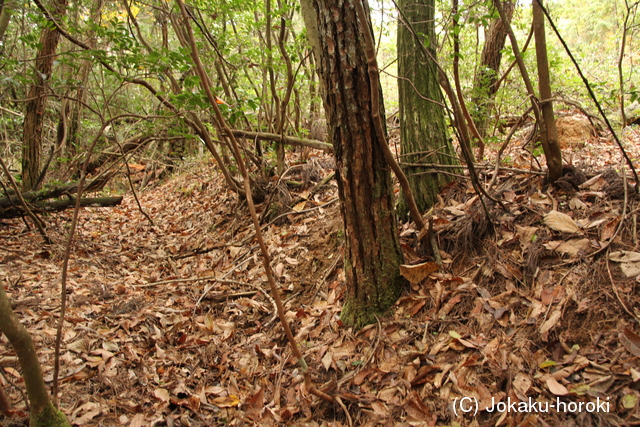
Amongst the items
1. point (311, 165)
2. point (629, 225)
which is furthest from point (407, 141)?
point (311, 165)

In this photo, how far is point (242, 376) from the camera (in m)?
2.70

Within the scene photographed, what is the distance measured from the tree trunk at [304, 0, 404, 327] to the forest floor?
0.62ft

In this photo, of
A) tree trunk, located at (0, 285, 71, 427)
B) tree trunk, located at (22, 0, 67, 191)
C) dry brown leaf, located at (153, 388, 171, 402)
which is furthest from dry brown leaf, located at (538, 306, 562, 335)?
tree trunk, located at (22, 0, 67, 191)

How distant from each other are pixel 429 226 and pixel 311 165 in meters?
3.00

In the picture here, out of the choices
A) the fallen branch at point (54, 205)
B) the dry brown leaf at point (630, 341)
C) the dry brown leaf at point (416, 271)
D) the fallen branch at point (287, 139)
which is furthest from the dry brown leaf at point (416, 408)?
the fallen branch at point (54, 205)

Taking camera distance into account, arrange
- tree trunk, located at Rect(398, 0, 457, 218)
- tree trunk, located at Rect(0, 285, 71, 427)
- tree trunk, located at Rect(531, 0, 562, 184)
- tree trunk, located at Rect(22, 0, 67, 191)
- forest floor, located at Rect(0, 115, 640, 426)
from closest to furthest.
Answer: tree trunk, located at Rect(0, 285, 71, 427), forest floor, located at Rect(0, 115, 640, 426), tree trunk, located at Rect(531, 0, 562, 184), tree trunk, located at Rect(398, 0, 457, 218), tree trunk, located at Rect(22, 0, 67, 191)

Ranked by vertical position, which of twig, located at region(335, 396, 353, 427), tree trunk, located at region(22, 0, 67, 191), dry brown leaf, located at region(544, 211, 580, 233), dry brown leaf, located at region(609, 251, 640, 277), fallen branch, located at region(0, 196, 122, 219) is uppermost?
tree trunk, located at region(22, 0, 67, 191)

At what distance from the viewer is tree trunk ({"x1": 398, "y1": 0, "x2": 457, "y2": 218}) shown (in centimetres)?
345

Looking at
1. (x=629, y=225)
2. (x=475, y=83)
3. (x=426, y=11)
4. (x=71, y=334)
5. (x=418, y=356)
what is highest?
(x=426, y=11)

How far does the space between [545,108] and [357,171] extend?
1.63 metres

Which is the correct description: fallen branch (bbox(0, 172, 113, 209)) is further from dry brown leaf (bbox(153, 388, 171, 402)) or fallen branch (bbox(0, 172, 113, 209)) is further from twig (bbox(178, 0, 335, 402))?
twig (bbox(178, 0, 335, 402))

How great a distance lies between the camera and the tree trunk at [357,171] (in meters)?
2.29

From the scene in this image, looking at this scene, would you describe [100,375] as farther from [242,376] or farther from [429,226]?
[429,226]

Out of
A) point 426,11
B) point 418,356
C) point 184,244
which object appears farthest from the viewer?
point 184,244
